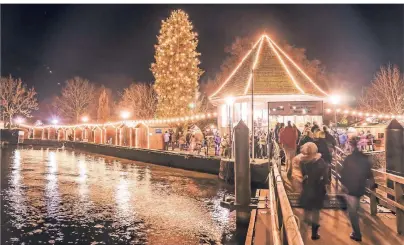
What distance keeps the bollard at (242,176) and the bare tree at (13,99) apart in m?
71.6

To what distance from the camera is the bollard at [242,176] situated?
38.2 ft

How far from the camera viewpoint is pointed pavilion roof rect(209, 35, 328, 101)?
24.0 meters

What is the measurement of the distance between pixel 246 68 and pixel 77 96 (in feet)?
201

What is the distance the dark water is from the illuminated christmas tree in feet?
67.1

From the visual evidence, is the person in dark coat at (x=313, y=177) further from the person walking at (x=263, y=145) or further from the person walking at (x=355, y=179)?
the person walking at (x=263, y=145)

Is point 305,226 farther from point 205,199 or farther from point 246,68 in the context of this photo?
point 246,68

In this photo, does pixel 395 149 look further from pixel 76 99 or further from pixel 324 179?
pixel 76 99

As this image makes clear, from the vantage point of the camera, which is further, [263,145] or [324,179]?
[263,145]

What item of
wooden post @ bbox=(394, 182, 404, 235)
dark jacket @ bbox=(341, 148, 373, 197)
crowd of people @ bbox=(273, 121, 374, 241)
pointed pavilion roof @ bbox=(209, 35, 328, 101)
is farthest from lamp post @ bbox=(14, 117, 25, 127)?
wooden post @ bbox=(394, 182, 404, 235)

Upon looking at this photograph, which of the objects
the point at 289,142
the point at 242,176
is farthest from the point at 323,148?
the point at 242,176

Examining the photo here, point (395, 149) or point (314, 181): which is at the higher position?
point (395, 149)

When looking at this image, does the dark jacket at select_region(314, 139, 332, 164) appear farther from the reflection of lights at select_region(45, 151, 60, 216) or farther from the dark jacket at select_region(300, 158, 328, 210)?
the reflection of lights at select_region(45, 151, 60, 216)

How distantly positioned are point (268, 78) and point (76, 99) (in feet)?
207

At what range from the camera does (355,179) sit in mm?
6777
